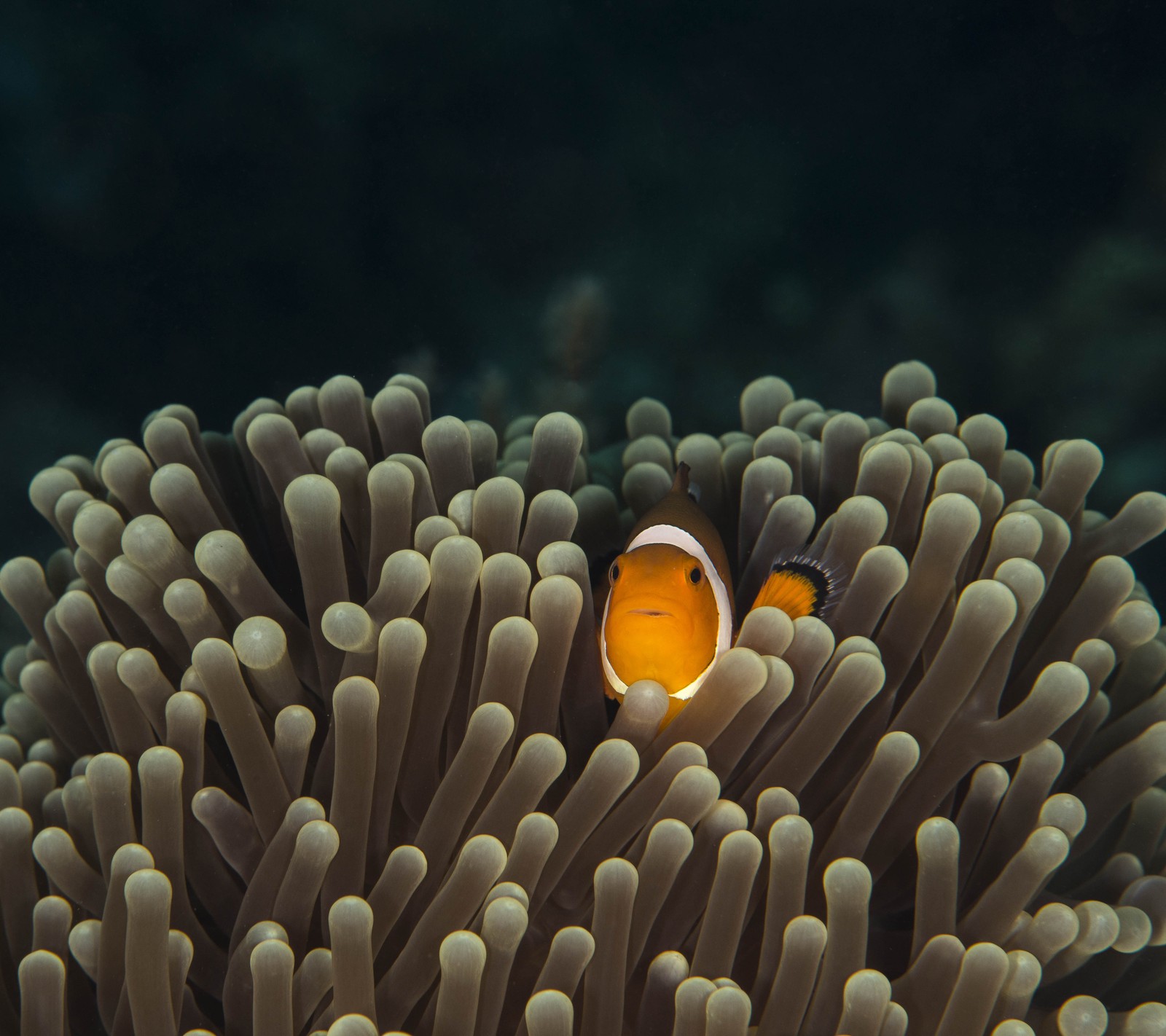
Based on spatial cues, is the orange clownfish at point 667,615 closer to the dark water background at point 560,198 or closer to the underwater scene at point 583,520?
the underwater scene at point 583,520

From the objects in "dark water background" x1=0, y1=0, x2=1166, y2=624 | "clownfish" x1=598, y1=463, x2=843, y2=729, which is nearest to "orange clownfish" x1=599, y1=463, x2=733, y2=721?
"clownfish" x1=598, y1=463, x2=843, y2=729

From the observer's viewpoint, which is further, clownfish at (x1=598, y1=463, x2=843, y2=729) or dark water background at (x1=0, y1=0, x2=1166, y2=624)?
dark water background at (x1=0, y1=0, x2=1166, y2=624)

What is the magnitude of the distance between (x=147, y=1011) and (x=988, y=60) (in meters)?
1.82

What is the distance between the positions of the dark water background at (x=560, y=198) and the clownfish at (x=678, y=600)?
0.82 meters

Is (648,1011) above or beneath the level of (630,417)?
beneath

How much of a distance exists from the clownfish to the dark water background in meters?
0.82

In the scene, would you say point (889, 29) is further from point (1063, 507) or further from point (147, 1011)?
point (147, 1011)

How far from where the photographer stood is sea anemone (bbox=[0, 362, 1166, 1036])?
0.84 metres

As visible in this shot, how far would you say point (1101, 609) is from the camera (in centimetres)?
114

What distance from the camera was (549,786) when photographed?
966 millimetres

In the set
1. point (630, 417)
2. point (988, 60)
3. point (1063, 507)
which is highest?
point (988, 60)

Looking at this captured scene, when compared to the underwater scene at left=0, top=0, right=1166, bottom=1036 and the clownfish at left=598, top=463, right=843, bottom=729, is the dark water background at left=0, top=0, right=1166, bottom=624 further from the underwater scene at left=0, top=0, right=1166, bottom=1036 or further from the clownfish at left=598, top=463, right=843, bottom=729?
the clownfish at left=598, top=463, right=843, bottom=729

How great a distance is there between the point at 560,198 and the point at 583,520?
71cm

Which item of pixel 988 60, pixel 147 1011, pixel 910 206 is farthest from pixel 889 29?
pixel 147 1011
